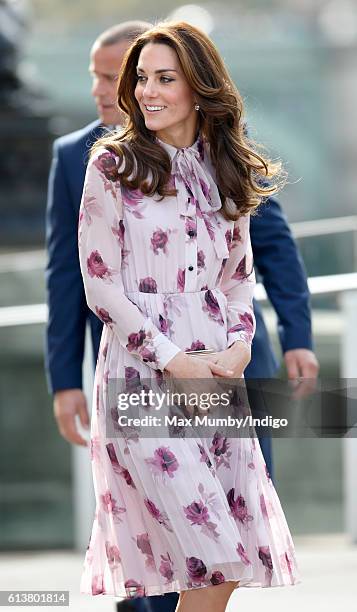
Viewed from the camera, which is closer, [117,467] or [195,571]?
[195,571]

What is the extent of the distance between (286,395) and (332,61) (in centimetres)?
4257

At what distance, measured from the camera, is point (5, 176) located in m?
15.9

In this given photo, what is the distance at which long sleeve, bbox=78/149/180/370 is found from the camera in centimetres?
366

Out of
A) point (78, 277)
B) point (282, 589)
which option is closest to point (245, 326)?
point (78, 277)

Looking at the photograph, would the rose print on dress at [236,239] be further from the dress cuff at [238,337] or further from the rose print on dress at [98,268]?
the rose print on dress at [98,268]

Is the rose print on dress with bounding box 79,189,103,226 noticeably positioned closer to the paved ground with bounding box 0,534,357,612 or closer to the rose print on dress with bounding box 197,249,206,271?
the rose print on dress with bounding box 197,249,206,271

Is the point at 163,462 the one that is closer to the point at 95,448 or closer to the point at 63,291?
the point at 95,448

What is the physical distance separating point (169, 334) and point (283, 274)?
0.99 meters

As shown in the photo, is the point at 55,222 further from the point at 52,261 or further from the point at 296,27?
the point at 296,27

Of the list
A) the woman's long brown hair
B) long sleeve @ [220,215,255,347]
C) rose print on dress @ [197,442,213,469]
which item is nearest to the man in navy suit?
long sleeve @ [220,215,255,347]

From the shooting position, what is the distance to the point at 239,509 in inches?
145

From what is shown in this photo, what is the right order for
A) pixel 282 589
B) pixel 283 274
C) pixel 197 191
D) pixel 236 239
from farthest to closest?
pixel 282 589
pixel 283 274
pixel 236 239
pixel 197 191

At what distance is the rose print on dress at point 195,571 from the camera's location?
3.58 m

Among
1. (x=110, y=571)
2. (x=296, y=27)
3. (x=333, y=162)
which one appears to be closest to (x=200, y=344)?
(x=110, y=571)
